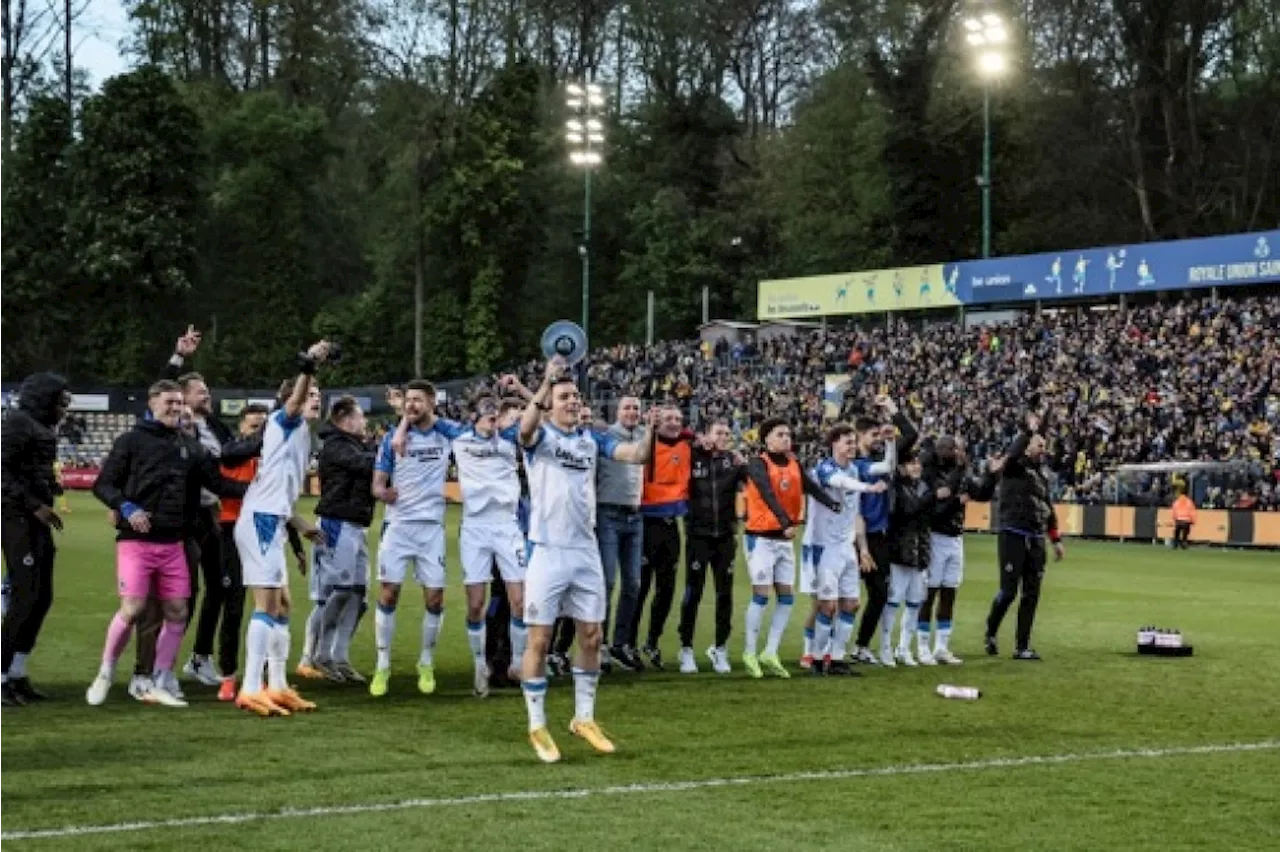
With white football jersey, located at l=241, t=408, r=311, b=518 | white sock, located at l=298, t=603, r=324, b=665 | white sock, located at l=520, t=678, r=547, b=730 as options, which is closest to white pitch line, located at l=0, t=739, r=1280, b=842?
white sock, located at l=520, t=678, r=547, b=730

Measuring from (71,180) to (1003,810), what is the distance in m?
79.6

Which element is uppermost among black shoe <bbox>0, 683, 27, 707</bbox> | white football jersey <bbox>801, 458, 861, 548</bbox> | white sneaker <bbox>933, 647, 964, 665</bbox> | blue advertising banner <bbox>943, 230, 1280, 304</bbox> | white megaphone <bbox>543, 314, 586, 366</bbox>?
blue advertising banner <bbox>943, 230, 1280, 304</bbox>

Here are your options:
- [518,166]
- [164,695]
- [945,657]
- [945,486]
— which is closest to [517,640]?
[164,695]

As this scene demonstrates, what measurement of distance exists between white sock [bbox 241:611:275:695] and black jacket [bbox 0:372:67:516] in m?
1.90

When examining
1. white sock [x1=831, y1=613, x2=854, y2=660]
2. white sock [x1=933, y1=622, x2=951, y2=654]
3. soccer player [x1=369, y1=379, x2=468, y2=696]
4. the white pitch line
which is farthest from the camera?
white sock [x1=933, y1=622, x2=951, y2=654]

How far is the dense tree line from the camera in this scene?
74.4 m

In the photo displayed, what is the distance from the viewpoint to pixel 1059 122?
7319 cm

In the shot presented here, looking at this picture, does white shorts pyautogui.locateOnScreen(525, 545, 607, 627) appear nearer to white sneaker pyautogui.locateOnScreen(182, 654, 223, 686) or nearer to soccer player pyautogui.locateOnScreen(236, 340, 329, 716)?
soccer player pyautogui.locateOnScreen(236, 340, 329, 716)

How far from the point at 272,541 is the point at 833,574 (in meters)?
5.41

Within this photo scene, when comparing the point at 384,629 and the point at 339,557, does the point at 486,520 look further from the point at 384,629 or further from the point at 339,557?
the point at 339,557

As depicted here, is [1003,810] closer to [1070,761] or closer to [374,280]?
[1070,761]

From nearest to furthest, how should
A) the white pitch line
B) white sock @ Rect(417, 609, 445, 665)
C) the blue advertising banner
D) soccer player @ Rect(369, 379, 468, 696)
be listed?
1. the white pitch line
2. soccer player @ Rect(369, 379, 468, 696)
3. white sock @ Rect(417, 609, 445, 665)
4. the blue advertising banner

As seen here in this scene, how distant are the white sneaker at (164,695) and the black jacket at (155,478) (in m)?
1.16

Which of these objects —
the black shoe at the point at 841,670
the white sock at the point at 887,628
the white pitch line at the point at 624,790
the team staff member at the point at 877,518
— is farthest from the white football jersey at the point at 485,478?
the white sock at the point at 887,628
